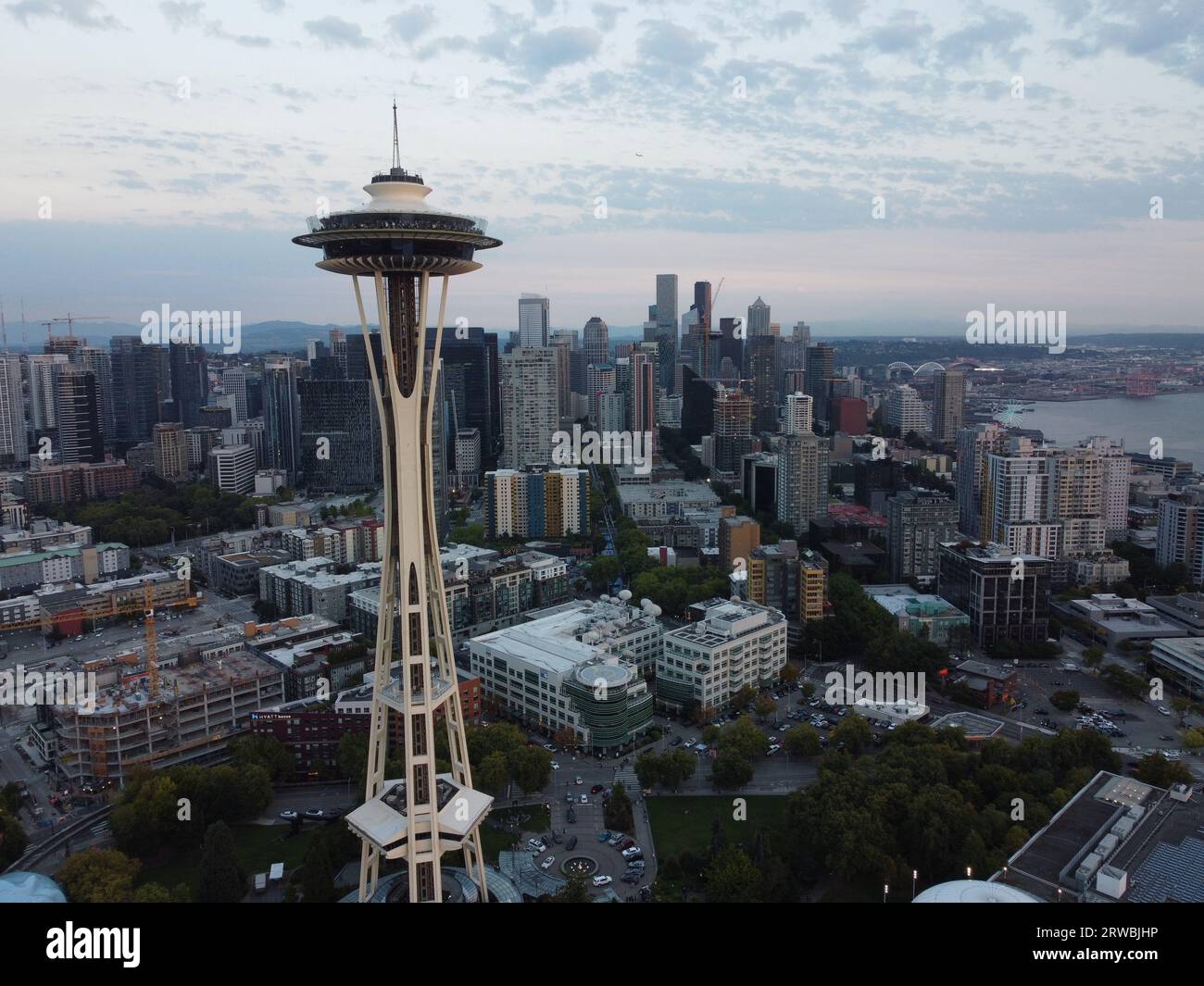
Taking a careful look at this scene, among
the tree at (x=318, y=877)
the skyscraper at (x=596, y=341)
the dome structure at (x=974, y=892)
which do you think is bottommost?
the tree at (x=318, y=877)

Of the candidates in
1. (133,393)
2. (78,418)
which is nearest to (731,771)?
(78,418)

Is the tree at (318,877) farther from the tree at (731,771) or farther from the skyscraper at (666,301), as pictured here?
the skyscraper at (666,301)

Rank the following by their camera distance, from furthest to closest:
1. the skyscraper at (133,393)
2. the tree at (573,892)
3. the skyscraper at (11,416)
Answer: the skyscraper at (133,393)
the skyscraper at (11,416)
the tree at (573,892)

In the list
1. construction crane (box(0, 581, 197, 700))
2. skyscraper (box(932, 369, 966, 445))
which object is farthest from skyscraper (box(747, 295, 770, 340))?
construction crane (box(0, 581, 197, 700))

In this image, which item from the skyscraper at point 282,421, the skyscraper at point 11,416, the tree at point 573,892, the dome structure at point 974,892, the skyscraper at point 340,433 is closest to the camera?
the dome structure at point 974,892

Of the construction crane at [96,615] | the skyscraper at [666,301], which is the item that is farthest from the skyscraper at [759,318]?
the construction crane at [96,615]

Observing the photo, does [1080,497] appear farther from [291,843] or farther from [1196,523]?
[291,843]
